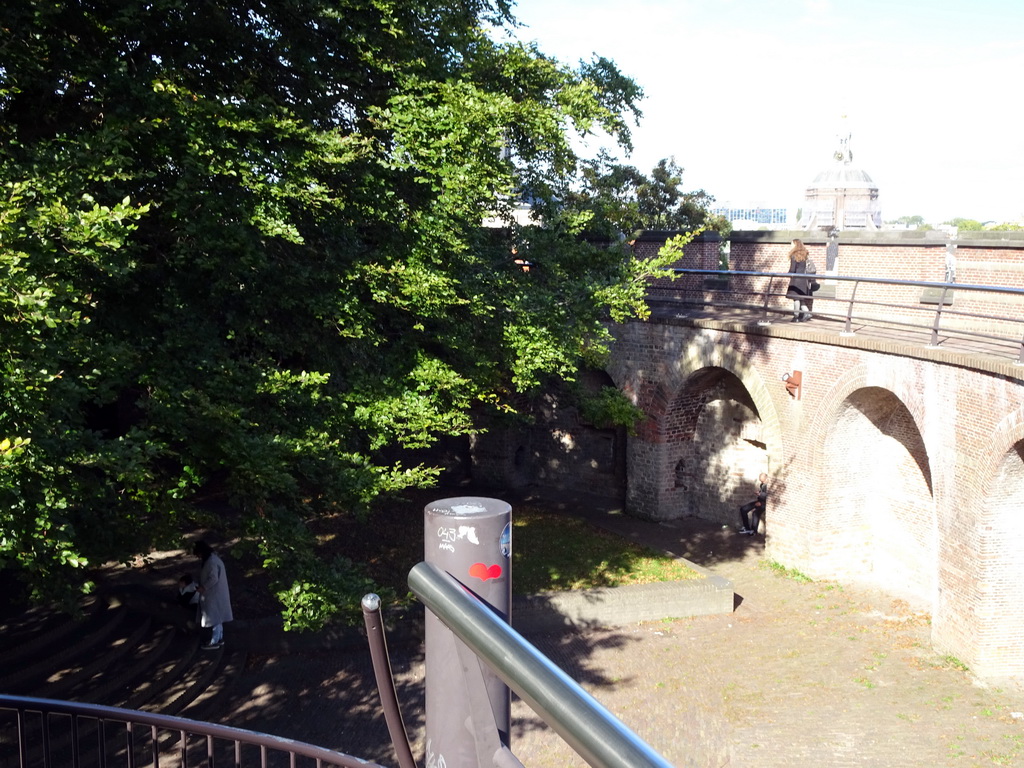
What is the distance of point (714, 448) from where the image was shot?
62.4 ft

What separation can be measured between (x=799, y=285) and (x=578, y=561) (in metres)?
5.81

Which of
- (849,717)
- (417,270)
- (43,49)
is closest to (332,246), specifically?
(417,270)

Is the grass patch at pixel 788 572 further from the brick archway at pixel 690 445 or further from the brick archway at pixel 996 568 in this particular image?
the brick archway at pixel 996 568

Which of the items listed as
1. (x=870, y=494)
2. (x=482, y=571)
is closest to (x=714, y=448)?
(x=870, y=494)

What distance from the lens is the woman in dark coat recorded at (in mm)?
15500

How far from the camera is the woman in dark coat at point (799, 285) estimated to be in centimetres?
1550

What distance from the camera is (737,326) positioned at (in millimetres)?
16141

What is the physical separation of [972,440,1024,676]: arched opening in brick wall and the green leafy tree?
224 inches

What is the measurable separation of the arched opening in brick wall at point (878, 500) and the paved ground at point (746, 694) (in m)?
1.04

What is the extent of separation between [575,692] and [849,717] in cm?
1079

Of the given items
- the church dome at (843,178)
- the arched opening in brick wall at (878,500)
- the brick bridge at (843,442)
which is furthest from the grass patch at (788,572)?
the church dome at (843,178)

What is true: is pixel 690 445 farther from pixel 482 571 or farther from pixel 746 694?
pixel 482 571

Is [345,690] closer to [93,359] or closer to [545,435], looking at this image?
[93,359]

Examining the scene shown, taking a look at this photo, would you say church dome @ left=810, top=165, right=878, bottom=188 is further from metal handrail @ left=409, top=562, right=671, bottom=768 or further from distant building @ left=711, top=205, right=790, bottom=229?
metal handrail @ left=409, top=562, right=671, bottom=768
